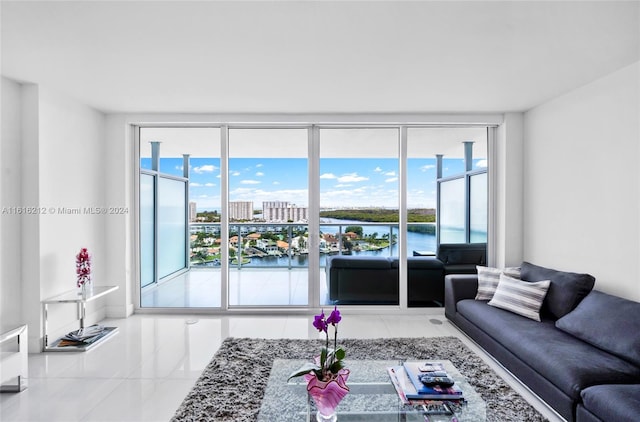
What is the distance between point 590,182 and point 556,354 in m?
1.80

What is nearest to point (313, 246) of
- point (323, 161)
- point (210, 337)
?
point (323, 161)

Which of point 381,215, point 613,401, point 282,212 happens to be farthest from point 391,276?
point 613,401

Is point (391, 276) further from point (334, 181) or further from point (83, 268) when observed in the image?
point (83, 268)

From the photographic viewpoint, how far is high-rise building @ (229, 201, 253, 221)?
4.63 meters

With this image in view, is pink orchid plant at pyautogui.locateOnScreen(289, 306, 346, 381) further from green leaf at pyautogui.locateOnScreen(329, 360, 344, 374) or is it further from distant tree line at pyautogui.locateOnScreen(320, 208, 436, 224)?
distant tree line at pyautogui.locateOnScreen(320, 208, 436, 224)

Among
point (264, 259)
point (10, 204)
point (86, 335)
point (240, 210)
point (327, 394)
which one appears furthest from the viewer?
point (264, 259)

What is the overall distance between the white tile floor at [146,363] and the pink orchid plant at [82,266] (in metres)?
0.71

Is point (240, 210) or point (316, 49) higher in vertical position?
point (316, 49)

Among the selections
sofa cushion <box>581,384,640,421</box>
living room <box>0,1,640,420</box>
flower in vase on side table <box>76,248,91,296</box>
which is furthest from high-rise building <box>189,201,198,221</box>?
sofa cushion <box>581,384,640,421</box>

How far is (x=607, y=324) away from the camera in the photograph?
8.04 ft

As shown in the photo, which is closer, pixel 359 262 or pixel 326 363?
pixel 326 363

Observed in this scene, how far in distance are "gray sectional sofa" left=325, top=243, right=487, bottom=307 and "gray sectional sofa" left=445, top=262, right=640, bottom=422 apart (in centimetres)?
88

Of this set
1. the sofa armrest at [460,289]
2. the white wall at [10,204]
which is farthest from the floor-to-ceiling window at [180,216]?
the sofa armrest at [460,289]

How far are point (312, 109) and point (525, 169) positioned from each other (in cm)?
273
